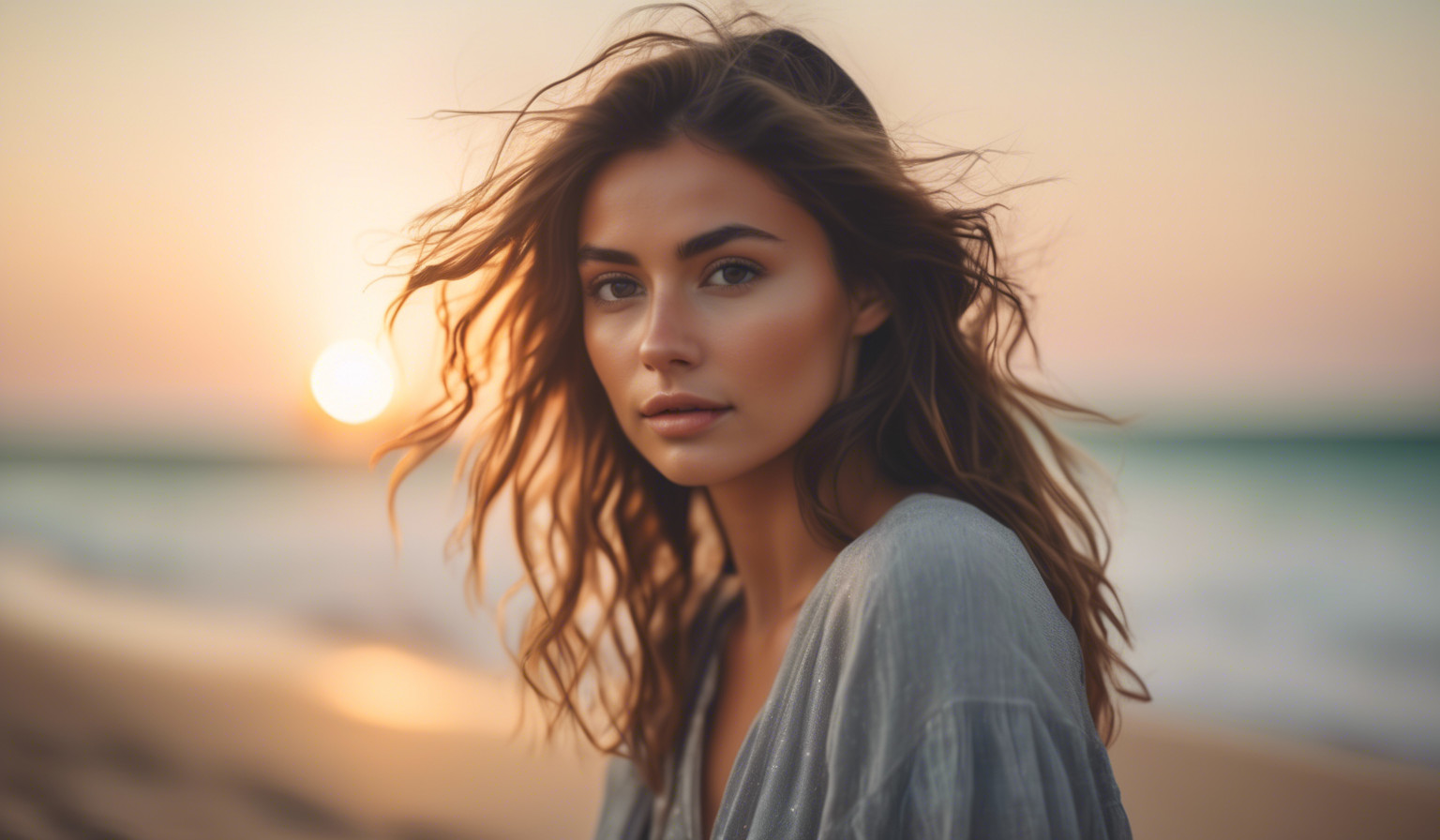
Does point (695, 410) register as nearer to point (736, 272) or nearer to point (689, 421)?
point (689, 421)

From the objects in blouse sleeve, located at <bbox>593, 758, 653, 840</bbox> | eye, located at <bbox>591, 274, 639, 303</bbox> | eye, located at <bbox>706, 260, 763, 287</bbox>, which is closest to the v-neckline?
blouse sleeve, located at <bbox>593, 758, 653, 840</bbox>

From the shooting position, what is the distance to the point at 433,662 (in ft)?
24.2

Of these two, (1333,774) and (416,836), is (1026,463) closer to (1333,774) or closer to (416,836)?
(416,836)

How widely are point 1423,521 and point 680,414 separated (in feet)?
40.1

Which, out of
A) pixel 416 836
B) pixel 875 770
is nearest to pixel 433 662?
pixel 416 836

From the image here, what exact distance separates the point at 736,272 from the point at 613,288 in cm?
30

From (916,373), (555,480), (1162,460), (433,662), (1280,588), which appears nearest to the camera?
(916,373)

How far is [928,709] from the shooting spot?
1.22 m

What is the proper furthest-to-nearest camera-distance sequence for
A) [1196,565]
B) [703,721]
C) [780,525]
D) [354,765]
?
1. [1196,565]
2. [354,765]
3. [703,721]
4. [780,525]

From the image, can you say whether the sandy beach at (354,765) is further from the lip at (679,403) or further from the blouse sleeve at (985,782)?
the blouse sleeve at (985,782)

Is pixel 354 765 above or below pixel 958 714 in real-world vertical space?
below

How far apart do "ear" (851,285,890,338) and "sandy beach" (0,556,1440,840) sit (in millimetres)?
3286

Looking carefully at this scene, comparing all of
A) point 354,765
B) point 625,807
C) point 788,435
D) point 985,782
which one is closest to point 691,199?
A: point 788,435

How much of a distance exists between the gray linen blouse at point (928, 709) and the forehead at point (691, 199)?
58cm
